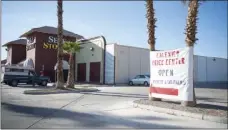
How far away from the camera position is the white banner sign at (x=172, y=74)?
10242 millimetres

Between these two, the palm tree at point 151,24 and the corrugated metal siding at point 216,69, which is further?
the corrugated metal siding at point 216,69

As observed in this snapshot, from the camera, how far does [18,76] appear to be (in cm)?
2719

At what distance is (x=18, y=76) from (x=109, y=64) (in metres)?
12.8

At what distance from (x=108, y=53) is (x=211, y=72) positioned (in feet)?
81.8

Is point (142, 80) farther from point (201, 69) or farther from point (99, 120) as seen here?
point (99, 120)

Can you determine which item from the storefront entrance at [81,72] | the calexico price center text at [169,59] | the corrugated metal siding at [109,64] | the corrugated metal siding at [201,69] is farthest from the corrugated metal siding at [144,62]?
the calexico price center text at [169,59]

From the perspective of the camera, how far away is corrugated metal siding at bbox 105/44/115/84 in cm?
3441

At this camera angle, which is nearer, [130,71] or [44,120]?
[44,120]

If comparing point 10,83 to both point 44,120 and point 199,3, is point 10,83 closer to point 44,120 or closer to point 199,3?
point 44,120

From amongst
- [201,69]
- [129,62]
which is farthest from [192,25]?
[201,69]

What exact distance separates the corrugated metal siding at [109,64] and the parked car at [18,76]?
976 cm

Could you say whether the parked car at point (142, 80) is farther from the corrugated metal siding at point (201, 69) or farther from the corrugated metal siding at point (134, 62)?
the corrugated metal siding at point (201, 69)

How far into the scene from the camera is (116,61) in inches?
1346

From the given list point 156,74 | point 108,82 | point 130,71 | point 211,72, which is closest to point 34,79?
point 108,82
